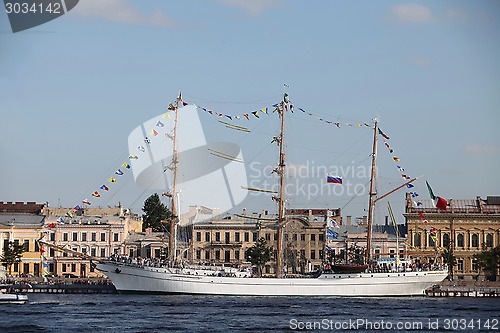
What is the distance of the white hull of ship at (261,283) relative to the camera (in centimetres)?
10394

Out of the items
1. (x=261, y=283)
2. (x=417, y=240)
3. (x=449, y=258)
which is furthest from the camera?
(x=417, y=240)

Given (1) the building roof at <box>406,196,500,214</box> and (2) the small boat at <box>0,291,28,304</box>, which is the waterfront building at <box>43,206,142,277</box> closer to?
(1) the building roof at <box>406,196,500,214</box>

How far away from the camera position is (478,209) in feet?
450

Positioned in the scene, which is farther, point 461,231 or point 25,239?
point 461,231

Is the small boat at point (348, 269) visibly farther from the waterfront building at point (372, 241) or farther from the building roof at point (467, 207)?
the building roof at point (467, 207)

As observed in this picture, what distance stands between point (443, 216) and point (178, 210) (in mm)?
38624

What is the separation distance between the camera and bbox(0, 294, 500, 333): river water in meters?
70.1

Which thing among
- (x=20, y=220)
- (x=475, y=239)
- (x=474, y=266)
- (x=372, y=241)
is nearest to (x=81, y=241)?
(x=20, y=220)

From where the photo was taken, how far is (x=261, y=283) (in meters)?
105

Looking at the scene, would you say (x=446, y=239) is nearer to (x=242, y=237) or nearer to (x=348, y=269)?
(x=242, y=237)

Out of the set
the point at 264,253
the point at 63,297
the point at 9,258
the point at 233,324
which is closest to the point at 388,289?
the point at 264,253

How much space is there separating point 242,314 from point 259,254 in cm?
4042

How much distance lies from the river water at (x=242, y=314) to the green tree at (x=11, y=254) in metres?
26.6

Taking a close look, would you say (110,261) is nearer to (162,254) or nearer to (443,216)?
(162,254)
